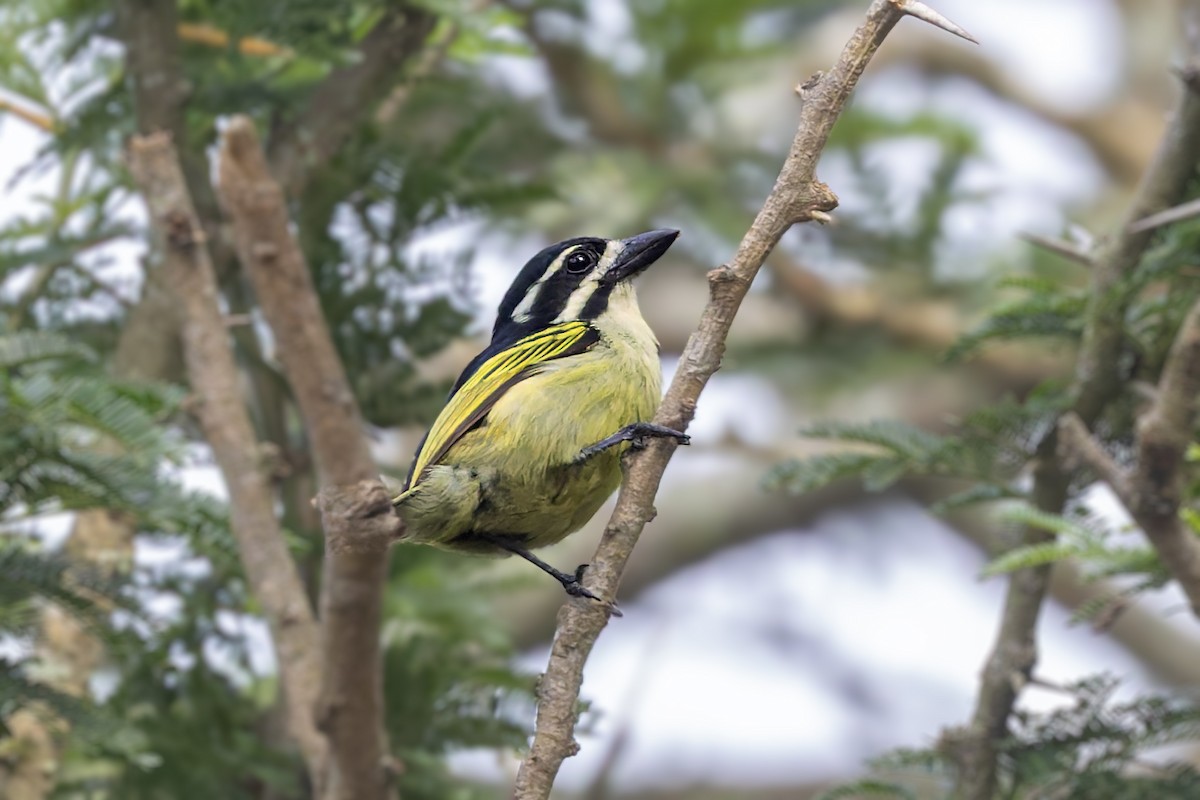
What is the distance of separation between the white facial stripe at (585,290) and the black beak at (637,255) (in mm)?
19

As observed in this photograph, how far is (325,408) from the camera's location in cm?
430

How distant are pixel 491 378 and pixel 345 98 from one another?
2.14 m

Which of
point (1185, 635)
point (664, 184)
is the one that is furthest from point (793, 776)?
point (664, 184)

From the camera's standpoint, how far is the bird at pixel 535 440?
3.58 metres

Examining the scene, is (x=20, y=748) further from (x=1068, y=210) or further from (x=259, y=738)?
(x=1068, y=210)

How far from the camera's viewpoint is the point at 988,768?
14.3ft

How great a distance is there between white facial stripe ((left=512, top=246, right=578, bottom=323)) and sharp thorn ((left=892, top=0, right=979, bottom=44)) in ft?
5.10

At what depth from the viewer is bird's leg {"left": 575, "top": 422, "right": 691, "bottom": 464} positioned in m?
2.95

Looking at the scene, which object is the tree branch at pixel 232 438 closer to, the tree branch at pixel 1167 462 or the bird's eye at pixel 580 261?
the bird's eye at pixel 580 261

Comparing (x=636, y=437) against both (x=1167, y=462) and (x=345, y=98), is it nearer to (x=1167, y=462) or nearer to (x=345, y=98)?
(x=1167, y=462)

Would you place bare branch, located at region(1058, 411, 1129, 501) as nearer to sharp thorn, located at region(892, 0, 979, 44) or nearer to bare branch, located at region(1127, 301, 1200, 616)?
bare branch, located at region(1127, 301, 1200, 616)

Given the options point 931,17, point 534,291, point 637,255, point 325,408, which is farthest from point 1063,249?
point 325,408

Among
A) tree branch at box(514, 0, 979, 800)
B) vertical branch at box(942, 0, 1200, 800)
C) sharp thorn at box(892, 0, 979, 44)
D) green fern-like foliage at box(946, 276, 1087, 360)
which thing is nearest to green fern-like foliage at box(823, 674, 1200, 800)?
vertical branch at box(942, 0, 1200, 800)

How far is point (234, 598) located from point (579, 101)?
3.96 metres
